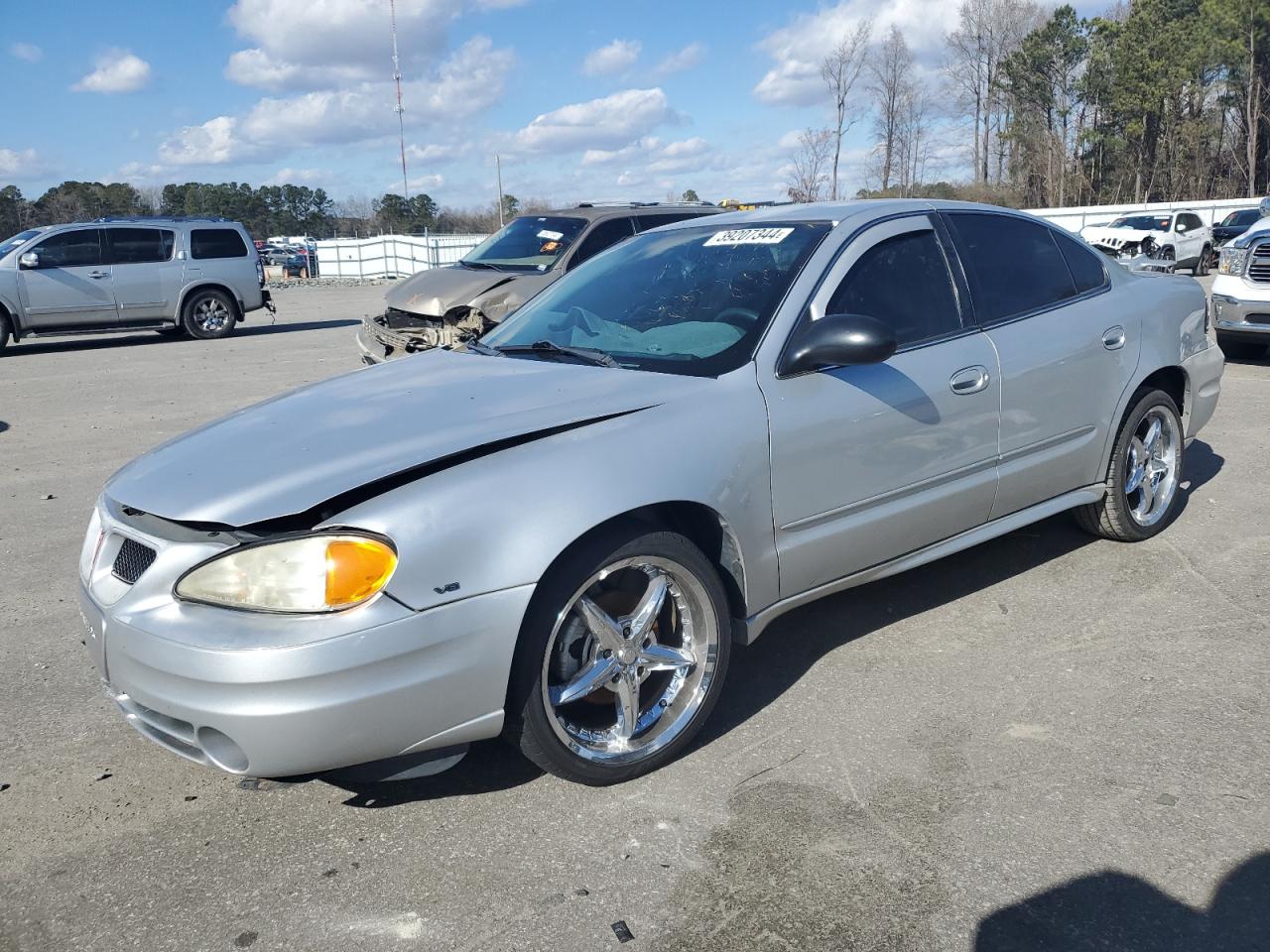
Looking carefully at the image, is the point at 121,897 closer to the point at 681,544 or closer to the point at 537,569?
the point at 537,569

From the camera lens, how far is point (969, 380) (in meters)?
3.94

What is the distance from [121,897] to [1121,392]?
423cm

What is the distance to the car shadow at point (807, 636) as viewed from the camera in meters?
3.15

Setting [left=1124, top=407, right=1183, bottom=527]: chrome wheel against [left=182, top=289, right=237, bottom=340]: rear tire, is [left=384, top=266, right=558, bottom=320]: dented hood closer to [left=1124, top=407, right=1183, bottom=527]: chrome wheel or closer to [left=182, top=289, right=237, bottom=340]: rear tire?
[left=1124, top=407, right=1183, bottom=527]: chrome wheel

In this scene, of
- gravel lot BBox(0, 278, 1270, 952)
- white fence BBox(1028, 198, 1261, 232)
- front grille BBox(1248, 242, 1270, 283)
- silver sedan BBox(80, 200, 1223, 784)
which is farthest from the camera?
white fence BBox(1028, 198, 1261, 232)

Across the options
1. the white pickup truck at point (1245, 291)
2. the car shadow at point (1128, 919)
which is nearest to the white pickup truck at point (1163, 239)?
the white pickup truck at point (1245, 291)

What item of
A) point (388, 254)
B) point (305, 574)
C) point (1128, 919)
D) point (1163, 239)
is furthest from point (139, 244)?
point (388, 254)

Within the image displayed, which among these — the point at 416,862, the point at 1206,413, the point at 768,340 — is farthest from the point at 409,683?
the point at 1206,413

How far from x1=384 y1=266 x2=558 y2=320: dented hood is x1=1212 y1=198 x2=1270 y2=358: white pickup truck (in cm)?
651

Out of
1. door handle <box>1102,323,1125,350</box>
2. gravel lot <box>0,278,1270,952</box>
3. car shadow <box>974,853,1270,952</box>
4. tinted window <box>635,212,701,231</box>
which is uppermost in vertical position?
tinted window <box>635,212,701,231</box>

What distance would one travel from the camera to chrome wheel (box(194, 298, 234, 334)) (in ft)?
55.7

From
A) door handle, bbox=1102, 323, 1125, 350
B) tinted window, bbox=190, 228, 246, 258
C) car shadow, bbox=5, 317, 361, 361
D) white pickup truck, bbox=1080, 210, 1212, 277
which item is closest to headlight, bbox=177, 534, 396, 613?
door handle, bbox=1102, 323, 1125, 350

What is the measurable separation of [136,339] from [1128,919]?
18.1 metres

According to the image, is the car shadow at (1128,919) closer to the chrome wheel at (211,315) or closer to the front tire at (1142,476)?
the front tire at (1142,476)
